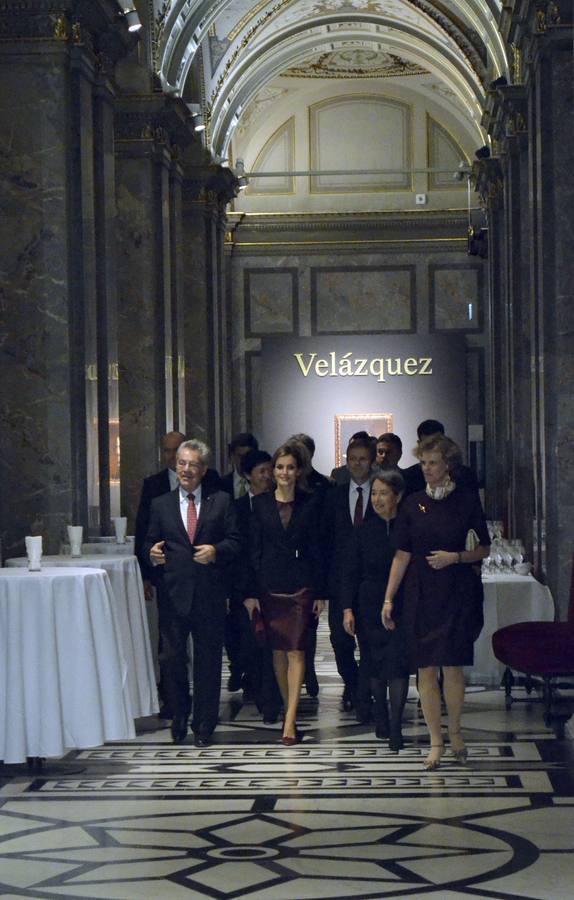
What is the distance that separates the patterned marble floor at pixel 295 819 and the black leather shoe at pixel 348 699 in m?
0.61

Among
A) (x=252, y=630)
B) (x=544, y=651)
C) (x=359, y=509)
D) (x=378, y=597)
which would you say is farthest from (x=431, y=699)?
(x=252, y=630)

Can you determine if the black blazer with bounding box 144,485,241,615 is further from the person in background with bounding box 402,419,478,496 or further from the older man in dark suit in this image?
the person in background with bounding box 402,419,478,496

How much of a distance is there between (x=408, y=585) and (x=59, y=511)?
162 inches

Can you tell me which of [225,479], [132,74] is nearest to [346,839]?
[225,479]

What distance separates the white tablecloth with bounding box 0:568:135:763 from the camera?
7.32 m

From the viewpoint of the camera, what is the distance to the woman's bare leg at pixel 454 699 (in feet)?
25.0

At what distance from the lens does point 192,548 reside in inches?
323

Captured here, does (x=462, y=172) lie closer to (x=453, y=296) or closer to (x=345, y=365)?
(x=453, y=296)

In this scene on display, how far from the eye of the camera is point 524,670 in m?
8.61

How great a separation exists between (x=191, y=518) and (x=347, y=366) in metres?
16.2

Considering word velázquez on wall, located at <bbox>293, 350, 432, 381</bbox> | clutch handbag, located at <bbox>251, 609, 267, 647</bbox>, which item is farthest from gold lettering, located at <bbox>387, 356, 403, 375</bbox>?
clutch handbag, located at <bbox>251, 609, 267, 647</bbox>

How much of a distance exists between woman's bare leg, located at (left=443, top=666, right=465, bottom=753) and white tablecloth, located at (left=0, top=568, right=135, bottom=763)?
1523 mm

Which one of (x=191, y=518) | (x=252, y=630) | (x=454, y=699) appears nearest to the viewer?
(x=454, y=699)

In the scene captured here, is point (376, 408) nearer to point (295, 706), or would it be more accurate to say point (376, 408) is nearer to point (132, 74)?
point (132, 74)
